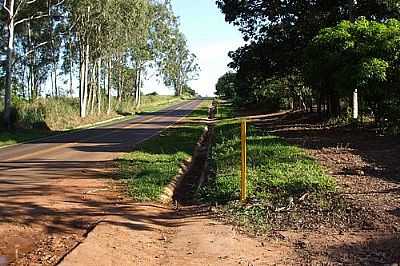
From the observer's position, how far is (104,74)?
6562 centimetres

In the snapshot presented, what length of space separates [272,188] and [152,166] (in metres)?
5.64

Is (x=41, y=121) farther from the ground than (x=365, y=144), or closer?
farther from the ground

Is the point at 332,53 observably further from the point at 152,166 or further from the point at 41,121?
the point at 41,121

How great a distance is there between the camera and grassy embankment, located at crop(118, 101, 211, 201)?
11.4 meters

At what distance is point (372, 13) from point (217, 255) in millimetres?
20302

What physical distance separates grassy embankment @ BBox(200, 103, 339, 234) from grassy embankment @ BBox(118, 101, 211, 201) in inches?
45.9

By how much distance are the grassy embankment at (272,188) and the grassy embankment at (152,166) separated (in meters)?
1.17

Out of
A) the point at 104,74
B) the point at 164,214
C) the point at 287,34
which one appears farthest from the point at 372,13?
the point at 104,74

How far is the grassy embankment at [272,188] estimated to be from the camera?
8.37m

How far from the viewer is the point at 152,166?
14992 mm

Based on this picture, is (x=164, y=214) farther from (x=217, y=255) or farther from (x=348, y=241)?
(x=348, y=241)

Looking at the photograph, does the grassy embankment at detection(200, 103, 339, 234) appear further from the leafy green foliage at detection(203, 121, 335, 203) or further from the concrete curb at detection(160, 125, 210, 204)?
the concrete curb at detection(160, 125, 210, 204)

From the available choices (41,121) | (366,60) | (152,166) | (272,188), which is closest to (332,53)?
(366,60)

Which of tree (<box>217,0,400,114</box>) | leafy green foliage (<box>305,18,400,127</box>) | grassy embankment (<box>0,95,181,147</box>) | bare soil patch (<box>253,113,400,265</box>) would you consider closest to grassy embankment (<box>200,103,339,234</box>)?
bare soil patch (<box>253,113,400,265</box>)
